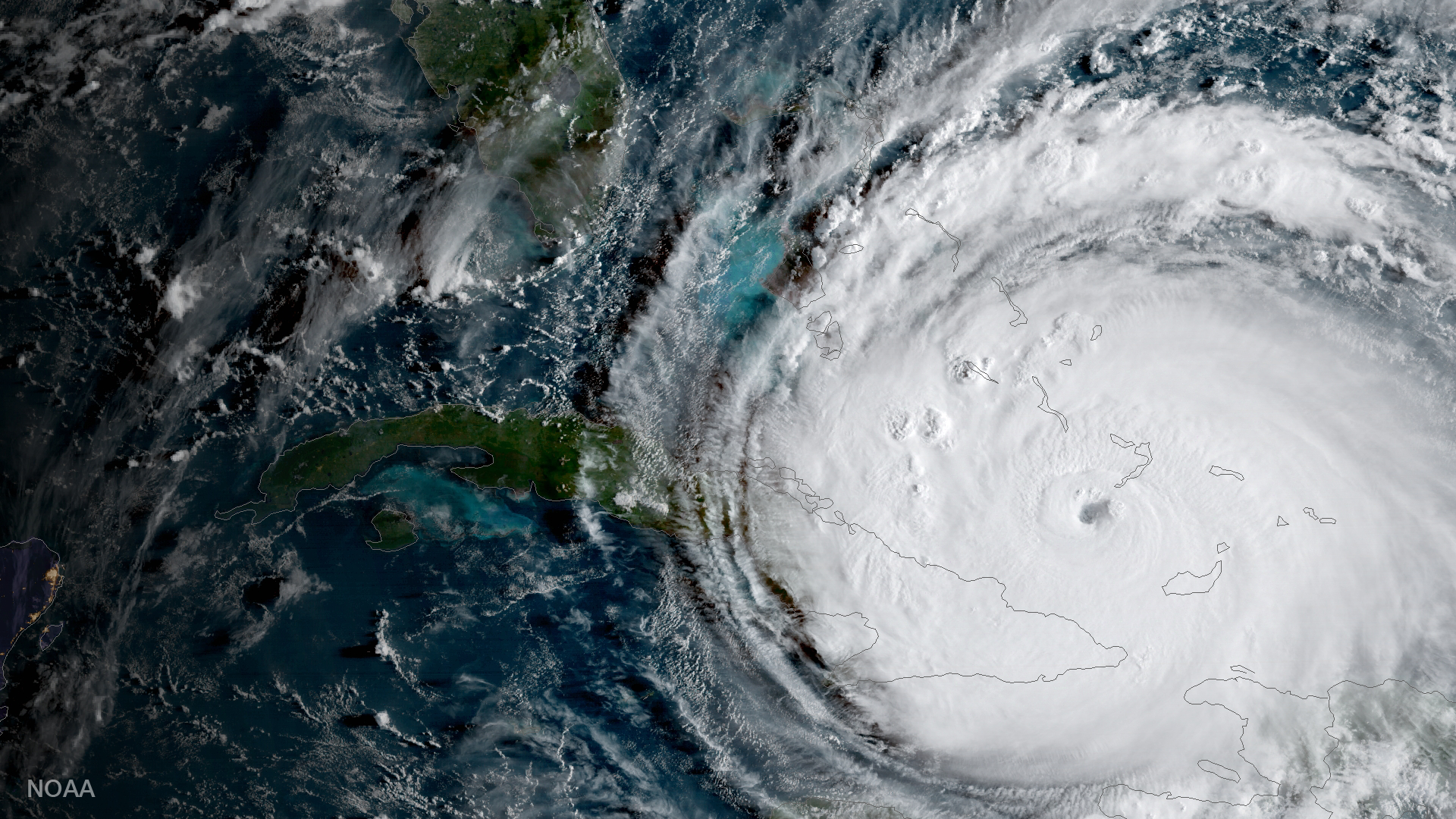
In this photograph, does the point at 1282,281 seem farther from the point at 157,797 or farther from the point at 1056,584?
the point at 157,797

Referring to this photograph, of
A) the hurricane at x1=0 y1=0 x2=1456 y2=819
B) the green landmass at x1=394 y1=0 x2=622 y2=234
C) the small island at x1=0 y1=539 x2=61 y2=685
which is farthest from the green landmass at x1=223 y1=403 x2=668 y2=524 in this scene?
the green landmass at x1=394 y1=0 x2=622 y2=234

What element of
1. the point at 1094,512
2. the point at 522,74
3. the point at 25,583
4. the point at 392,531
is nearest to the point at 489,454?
the point at 392,531

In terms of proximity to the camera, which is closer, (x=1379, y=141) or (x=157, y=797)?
(x=1379, y=141)

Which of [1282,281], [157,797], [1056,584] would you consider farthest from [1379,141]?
[157,797]

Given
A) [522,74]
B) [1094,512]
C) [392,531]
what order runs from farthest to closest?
[392,531] → [522,74] → [1094,512]

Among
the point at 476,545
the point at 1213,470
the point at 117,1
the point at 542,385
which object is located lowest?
the point at 1213,470

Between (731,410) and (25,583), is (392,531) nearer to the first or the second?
(731,410)
